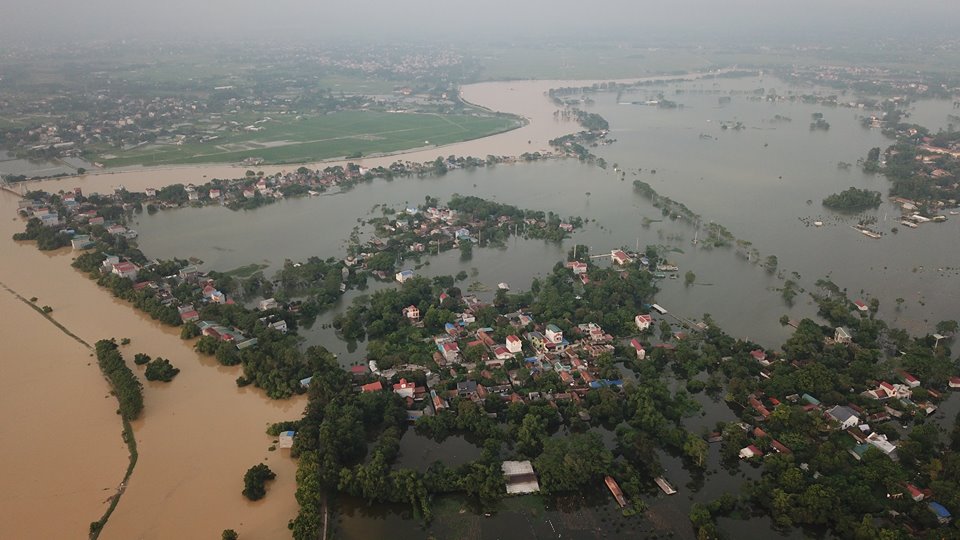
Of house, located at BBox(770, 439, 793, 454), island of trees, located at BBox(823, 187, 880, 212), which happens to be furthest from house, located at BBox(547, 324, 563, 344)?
island of trees, located at BBox(823, 187, 880, 212)

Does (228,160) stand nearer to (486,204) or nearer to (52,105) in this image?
(486,204)

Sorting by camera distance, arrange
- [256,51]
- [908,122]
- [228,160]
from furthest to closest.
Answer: [256,51]
[908,122]
[228,160]

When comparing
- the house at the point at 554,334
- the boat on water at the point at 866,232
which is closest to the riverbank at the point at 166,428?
the house at the point at 554,334

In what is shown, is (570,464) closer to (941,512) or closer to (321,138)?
(941,512)

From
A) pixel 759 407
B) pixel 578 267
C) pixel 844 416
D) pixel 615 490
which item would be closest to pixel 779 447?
pixel 759 407

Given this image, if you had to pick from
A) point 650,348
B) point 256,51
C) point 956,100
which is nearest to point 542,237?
point 650,348

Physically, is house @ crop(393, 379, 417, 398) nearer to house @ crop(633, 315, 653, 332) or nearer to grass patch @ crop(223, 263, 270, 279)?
house @ crop(633, 315, 653, 332)
